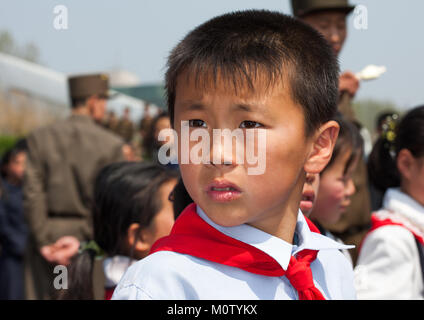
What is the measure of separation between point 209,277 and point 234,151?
11.0 inches

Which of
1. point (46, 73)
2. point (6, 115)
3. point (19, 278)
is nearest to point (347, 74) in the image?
point (19, 278)

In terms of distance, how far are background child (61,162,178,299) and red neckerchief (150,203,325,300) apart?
102 centimetres

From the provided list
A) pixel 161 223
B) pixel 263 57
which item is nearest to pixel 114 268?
pixel 161 223

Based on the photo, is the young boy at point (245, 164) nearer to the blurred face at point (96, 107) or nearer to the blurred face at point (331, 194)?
the blurred face at point (331, 194)

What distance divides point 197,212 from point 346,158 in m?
1.35

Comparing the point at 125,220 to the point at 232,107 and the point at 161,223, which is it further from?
the point at 232,107

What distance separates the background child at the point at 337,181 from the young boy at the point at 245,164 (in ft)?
3.49

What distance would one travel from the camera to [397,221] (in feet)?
7.83

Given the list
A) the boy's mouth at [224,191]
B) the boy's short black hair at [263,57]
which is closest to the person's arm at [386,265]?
the boy's short black hair at [263,57]

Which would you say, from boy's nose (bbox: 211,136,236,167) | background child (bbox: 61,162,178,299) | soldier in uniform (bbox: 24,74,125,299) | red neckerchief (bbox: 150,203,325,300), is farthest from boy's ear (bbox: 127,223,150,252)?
soldier in uniform (bbox: 24,74,125,299)

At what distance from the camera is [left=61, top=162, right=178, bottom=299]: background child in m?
2.29

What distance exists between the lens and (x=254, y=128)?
1196 millimetres

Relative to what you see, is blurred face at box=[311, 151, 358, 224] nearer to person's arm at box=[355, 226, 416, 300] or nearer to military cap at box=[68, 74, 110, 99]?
person's arm at box=[355, 226, 416, 300]
